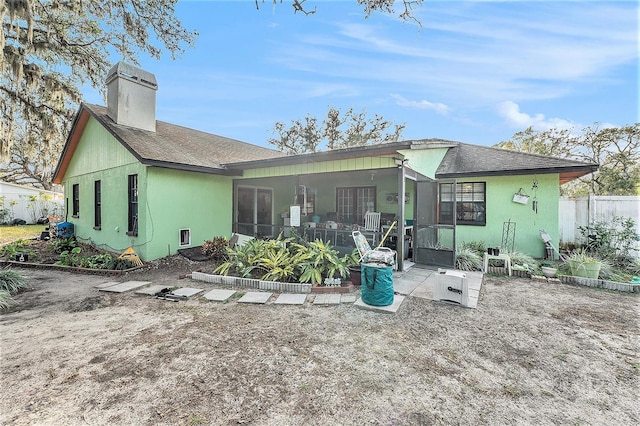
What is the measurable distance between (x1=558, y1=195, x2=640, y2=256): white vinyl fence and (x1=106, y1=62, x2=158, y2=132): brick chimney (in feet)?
46.7

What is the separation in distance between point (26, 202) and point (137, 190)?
17168mm

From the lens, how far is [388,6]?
4.20 m

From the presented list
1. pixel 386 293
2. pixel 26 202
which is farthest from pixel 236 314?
pixel 26 202

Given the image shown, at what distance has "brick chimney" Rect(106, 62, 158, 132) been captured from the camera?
9.07 m

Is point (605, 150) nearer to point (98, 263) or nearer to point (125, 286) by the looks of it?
point (125, 286)

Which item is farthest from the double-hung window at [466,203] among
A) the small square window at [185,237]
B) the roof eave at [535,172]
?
the small square window at [185,237]

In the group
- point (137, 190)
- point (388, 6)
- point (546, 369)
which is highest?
point (388, 6)

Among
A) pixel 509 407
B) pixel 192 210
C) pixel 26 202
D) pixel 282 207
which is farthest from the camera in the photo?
pixel 26 202

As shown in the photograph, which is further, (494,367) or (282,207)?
(282,207)


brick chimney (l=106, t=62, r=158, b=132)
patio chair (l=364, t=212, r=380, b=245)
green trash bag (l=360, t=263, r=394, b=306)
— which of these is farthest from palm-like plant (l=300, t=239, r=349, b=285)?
brick chimney (l=106, t=62, r=158, b=132)

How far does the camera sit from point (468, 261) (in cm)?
711

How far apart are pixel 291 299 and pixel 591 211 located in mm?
9134

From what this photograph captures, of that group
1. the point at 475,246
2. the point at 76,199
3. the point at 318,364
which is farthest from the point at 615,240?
the point at 76,199

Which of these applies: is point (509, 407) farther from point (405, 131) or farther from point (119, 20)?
point (405, 131)
